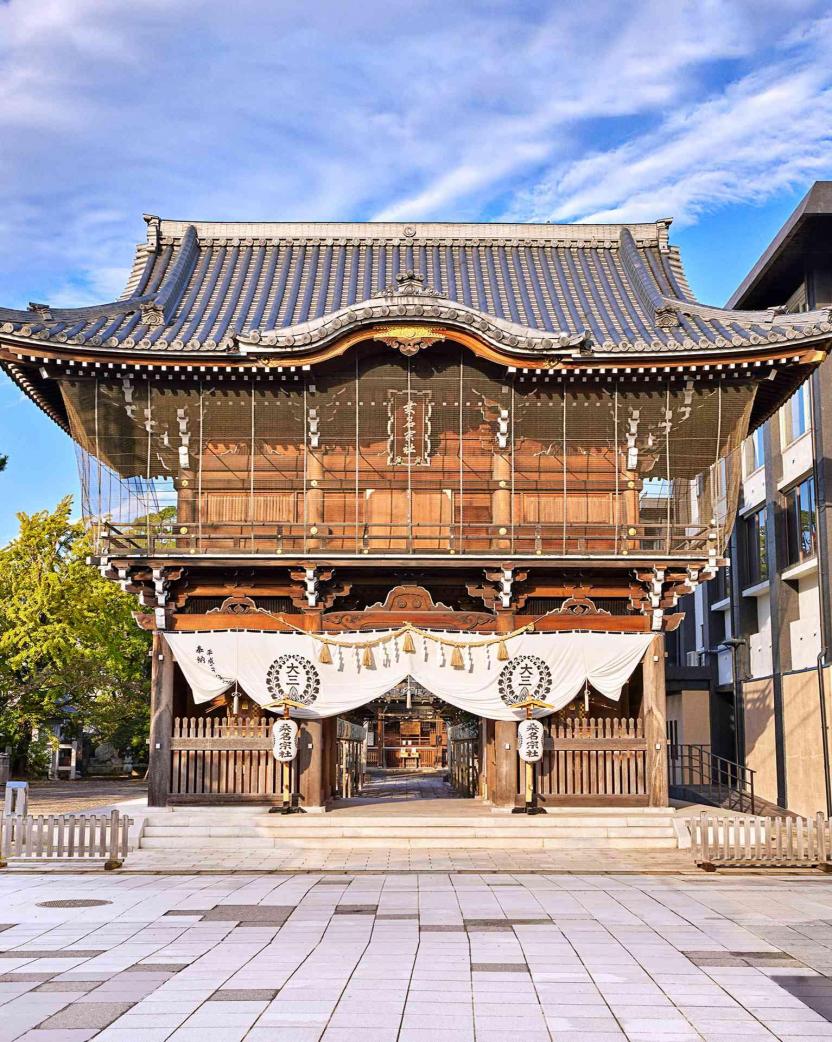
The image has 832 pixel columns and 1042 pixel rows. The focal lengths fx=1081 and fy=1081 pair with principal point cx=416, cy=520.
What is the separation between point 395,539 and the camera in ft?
76.0

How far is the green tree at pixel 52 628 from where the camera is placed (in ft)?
116

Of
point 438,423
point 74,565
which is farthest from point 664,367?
point 74,565

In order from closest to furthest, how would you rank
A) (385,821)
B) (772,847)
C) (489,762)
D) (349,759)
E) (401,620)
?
(772,847)
(385,821)
(401,620)
(489,762)
(349,759)

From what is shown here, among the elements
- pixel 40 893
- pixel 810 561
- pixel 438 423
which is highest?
pixel 438 423

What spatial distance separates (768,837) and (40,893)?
11.3m

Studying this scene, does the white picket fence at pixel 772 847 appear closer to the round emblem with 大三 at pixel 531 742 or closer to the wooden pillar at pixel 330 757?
the round emblem with 大三 at pixel 531 742

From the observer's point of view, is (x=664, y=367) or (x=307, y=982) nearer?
(x=307, y=982)

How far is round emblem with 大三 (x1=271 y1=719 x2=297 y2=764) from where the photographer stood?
21.7 meters

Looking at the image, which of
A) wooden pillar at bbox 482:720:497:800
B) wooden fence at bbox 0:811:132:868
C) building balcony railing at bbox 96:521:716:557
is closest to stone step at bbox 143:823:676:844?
wooden pillar at bbox 482:720:497:800

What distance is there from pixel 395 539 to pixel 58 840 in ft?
29.9

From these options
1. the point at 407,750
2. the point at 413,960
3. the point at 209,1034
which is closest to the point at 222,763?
the point at 413,960

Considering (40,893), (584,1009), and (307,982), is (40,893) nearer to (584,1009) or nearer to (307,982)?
(307,982)

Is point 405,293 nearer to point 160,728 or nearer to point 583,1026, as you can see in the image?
point 160,728

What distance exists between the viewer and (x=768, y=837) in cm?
1770
